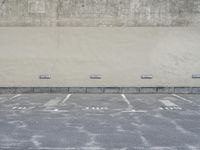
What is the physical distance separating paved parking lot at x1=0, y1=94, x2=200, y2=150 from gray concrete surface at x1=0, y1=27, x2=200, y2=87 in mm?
3409

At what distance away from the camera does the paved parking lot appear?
768cm

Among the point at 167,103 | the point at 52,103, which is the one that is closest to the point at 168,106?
the point at 167,103

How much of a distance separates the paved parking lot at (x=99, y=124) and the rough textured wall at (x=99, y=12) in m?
5.15

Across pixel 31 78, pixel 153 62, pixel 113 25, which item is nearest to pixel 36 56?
pixel 31 78

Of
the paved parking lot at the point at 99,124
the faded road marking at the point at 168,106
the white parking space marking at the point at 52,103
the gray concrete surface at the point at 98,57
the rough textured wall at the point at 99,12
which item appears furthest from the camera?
the rough textured wall at the point at 99,12

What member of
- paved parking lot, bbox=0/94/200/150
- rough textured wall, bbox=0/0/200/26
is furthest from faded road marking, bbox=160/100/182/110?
rough textured wall, bbox=0/0/200/26

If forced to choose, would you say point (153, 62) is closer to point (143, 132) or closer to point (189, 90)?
point (189, 90)

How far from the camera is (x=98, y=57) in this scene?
18609 mm

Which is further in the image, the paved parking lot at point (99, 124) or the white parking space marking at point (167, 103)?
the white parking space marking at point (167, 103)

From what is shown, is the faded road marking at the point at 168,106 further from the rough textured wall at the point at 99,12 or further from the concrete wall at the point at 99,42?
the rough textured wall at the point at 99,12

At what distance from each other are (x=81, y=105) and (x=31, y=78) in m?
5.35

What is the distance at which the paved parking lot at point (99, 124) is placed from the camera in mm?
7680

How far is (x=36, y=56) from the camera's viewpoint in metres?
18.5

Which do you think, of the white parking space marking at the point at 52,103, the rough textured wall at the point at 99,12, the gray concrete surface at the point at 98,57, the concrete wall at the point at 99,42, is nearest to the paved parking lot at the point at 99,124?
the white parking space marking at the point at 52,103
